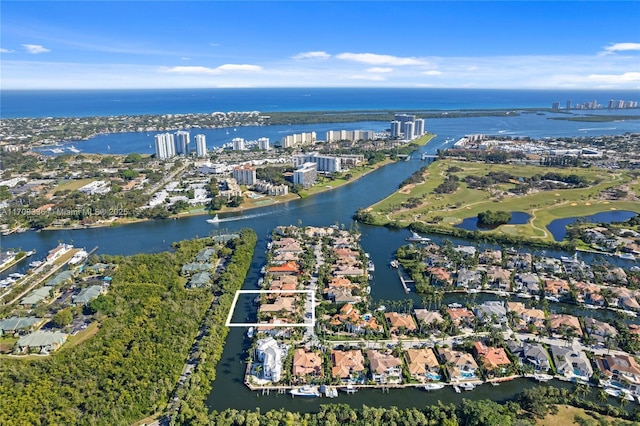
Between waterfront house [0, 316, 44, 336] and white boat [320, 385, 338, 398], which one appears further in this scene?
waterfront house [0, 316, 44, 336]

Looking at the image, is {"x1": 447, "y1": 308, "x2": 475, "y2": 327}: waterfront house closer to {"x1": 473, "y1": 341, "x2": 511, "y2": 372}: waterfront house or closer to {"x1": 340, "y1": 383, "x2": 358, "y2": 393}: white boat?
{"x1": 473, "y1": 341, "x2": 511, "y2": 372}: waterfront house

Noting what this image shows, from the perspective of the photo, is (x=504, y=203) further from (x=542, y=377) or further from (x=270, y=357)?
(x=270, y=357)

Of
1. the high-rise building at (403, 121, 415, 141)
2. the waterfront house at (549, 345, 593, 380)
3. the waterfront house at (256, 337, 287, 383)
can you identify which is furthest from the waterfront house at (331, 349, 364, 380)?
the high-rise building at (403, 121, 415, 141)

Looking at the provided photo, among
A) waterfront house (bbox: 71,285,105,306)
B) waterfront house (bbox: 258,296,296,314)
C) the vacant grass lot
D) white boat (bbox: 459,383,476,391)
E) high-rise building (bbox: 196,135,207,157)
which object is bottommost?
white boat (bbox: 459,383,476,391)

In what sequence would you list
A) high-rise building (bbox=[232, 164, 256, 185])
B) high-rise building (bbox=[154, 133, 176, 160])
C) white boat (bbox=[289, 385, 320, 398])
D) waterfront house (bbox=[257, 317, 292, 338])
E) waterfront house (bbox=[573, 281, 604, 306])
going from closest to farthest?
white boat (bbox=[289, 385, 320, 398]), waterfront house (bbox=[257, 317, 292, 338]), waterfront house (bbox=[573, 281, 604, 306]), high-rise building (bbox=[232, 164, 256, 185]), high-rise building (bbox=[154, 133, 176, 160])

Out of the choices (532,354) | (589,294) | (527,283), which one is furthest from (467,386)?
(589,294)

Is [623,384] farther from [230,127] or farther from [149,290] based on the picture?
[230,127]
